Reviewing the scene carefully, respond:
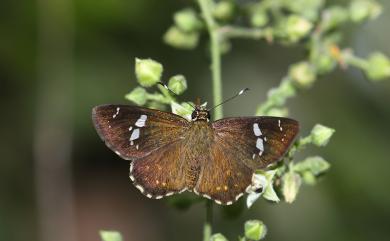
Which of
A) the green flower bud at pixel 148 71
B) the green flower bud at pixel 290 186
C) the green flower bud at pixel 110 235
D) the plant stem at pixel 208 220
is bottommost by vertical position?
the green flower bud at pixel 110 235

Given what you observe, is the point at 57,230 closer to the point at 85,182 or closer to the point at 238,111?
the point at 238,111

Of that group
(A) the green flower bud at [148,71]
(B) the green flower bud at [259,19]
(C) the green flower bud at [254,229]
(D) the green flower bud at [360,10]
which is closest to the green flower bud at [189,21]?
(B) the green flower bud at [259,19]

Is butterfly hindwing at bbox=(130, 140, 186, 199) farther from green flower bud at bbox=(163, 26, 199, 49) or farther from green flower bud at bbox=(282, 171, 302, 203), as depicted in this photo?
green flower bud at bbox=(163, 26, 199, 49)

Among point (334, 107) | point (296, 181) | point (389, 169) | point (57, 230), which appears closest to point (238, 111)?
point (334, 107)

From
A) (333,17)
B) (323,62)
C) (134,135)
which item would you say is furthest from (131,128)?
(333,17)

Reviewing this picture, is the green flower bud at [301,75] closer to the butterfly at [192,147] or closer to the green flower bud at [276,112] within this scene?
the green flower bud at [276,112]

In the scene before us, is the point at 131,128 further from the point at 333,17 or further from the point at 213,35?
the point at 333,17

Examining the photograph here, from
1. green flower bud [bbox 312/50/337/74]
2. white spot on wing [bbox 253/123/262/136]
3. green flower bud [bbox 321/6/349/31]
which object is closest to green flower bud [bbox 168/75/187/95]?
white spot on wing [bbox 253/123/262/136]
